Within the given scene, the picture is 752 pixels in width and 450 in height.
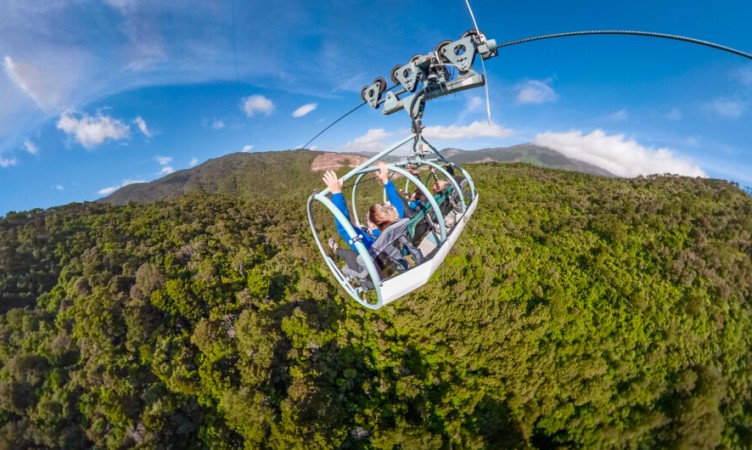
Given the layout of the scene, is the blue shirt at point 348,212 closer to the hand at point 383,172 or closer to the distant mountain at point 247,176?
the hand at point 383,172

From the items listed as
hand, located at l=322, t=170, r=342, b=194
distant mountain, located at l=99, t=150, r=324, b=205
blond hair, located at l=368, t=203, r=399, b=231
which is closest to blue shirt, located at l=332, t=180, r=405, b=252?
hand, located at l=322, t=170, r=342, b=194

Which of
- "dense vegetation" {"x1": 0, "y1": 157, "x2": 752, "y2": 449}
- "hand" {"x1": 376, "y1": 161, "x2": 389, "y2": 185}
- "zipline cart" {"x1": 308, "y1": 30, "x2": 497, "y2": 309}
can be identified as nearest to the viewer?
"zipline cart" {"x1": 308, "y1": 30, "x2": 497, "y2": 309}

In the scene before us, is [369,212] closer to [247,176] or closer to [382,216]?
[382,216]

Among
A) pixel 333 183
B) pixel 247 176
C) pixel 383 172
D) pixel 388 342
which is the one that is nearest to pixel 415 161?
pixel 383 172

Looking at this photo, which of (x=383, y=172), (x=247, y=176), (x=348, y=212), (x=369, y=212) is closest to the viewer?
(x=348, y=212)

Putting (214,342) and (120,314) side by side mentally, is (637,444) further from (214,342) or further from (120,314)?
(120,314)

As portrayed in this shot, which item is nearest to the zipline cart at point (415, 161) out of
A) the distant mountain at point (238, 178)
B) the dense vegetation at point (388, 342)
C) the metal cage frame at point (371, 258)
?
the metal cage frame at point (371, 258)

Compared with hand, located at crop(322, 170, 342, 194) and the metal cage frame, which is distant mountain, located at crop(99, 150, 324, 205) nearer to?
the metal cage frame

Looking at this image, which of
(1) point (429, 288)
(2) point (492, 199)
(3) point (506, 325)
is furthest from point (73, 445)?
(2) point (492, 199)
